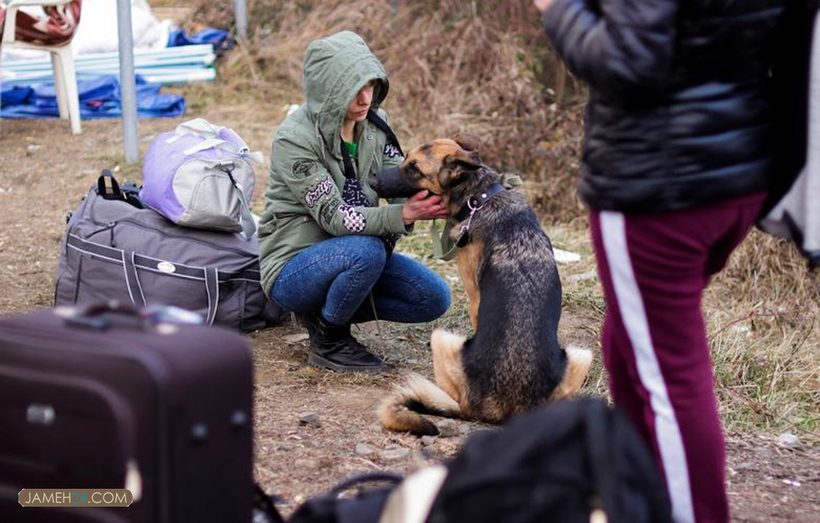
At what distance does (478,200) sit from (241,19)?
7073 millimetres

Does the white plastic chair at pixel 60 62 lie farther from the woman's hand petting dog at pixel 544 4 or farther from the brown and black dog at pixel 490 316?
the woman's hand petting dog at pixel 544 4

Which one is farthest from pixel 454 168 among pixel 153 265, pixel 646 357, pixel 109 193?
pixel 646 357

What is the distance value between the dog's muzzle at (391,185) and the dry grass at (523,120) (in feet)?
3.80

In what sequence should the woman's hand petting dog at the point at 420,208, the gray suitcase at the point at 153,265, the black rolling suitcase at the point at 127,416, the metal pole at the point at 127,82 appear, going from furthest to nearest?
the metal pole at the point at 127,82 < the gray suitcase at the point at 153,265 < the woman's hand petting dog at the point at 420,208 < the black rolling suitcase at the point at 127,416

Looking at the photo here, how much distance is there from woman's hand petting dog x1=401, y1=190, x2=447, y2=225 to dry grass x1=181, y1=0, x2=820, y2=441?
108 cm

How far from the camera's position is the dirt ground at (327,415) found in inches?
133

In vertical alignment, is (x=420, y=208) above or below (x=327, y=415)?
above

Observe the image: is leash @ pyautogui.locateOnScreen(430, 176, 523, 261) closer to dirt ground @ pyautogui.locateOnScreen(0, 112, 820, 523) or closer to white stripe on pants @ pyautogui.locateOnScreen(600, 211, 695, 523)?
dirt ground @ pyautogui.locateOnScreen(0, 112, 820, 523)

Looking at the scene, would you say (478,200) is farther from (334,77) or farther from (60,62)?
(60,62)

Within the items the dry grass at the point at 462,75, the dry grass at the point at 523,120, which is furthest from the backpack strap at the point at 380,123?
the dry grass at the point at 462,75

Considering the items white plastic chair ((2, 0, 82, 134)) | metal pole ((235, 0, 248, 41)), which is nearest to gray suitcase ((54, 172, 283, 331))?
white plastic chair ((2, 0, 82, 134))

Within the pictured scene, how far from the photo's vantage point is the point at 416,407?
13.0ft

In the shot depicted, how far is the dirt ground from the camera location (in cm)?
339

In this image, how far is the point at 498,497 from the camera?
1837 millimetres
